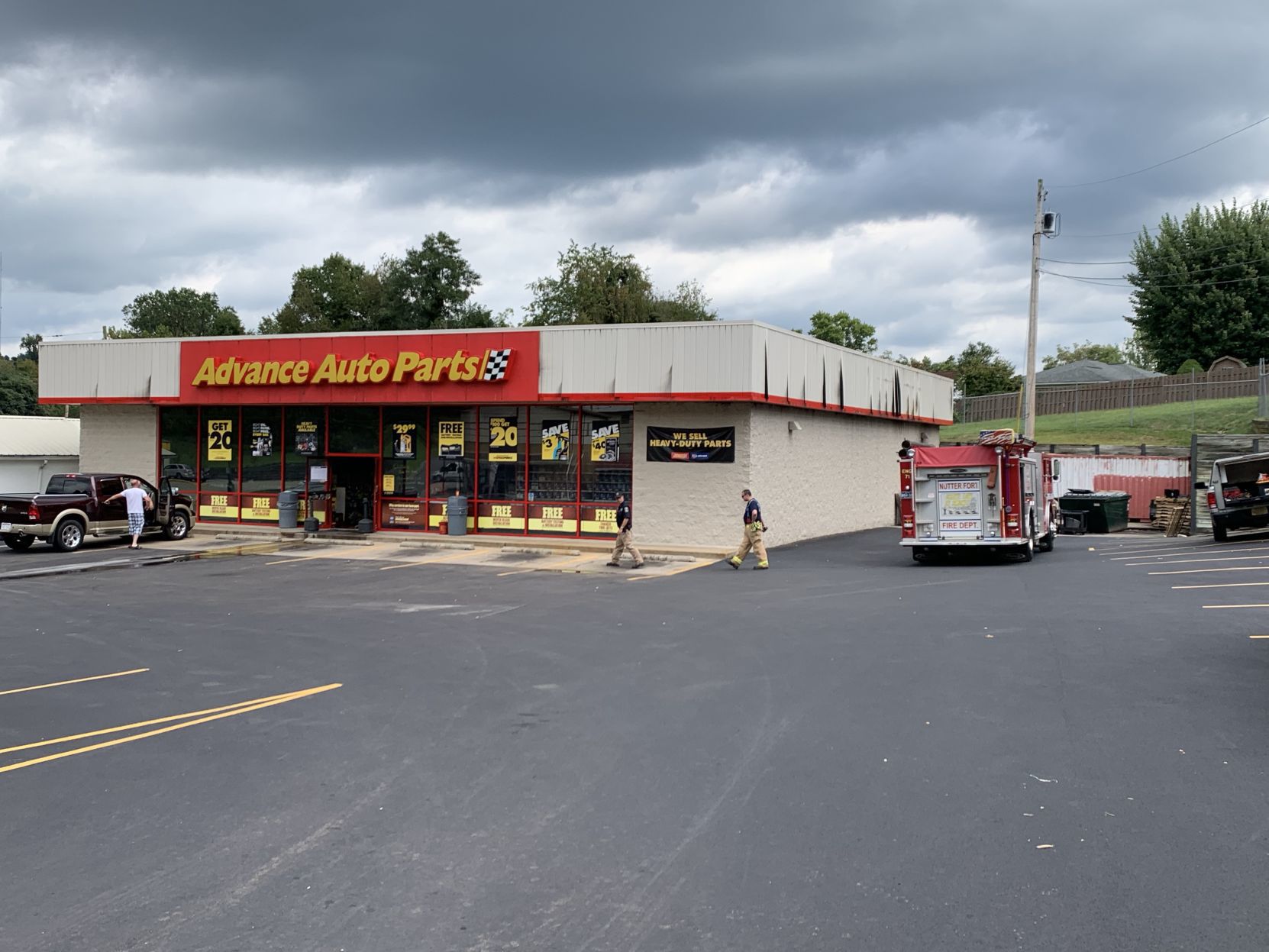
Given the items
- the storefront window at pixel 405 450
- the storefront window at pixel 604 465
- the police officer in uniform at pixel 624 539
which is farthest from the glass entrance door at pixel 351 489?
the police officer in uniform at pixel 624 539

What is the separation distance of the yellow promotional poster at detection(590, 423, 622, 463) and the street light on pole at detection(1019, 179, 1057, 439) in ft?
38.4

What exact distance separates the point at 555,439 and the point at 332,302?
204 ft

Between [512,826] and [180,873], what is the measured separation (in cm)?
179

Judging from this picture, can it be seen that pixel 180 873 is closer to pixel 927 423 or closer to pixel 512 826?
pixel 512 826

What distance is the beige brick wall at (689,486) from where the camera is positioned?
25.0 meters

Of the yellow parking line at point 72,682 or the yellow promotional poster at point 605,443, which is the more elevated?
the yellow promotional poster at point 605,443

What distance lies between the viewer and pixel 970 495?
21.6 meters

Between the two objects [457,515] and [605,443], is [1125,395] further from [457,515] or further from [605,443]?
[457,515]

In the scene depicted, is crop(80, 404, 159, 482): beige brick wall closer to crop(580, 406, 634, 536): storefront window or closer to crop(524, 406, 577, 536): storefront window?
crop(524, 406, 577, 536): storefront window

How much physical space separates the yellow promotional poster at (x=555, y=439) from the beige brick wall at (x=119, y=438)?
12909 mm

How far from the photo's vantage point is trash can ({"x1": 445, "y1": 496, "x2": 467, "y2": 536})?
90.3ft

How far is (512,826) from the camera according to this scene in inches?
241

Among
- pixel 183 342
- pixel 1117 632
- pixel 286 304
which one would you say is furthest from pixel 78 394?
pixel 286 304

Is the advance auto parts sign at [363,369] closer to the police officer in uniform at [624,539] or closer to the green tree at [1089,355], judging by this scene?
the police officer in uniform at [624,539]
